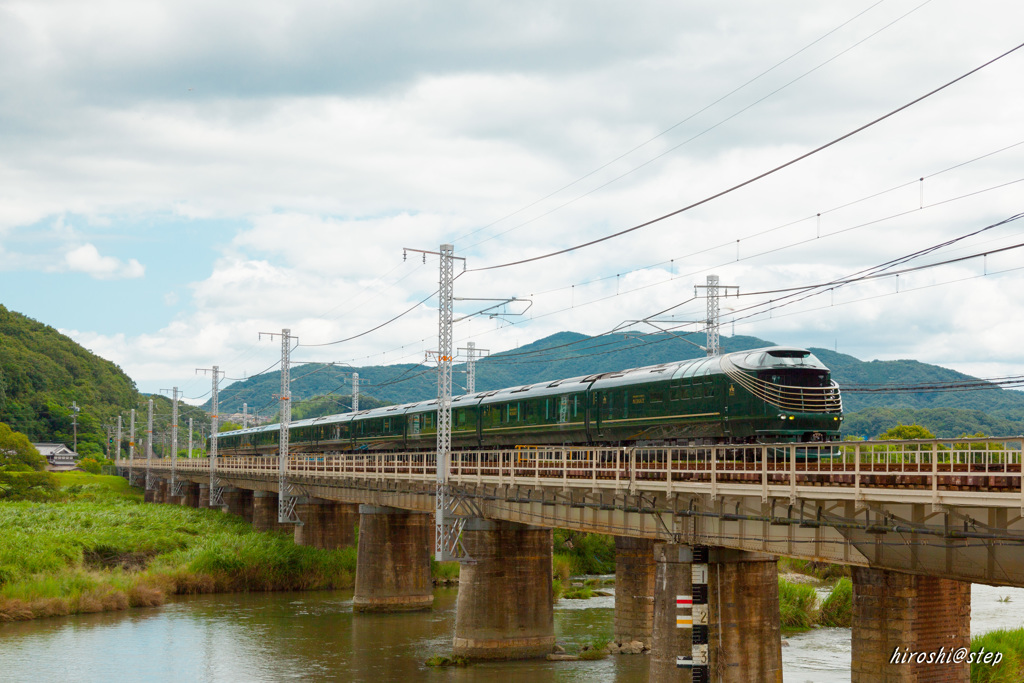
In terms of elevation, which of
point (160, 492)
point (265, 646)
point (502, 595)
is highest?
point (502, 595)

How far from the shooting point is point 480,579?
1351 inches

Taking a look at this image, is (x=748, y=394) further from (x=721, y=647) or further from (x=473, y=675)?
(x=473, y=675)

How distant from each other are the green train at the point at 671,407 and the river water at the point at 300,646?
7.79 m

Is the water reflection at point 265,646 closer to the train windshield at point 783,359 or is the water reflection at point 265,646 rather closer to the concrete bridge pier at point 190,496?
the train windshield at point 783,359

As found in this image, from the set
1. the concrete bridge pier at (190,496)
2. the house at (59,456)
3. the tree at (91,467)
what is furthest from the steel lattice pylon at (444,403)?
the house at (59,456)

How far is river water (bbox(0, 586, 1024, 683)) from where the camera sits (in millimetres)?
32969

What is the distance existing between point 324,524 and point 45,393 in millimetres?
136366

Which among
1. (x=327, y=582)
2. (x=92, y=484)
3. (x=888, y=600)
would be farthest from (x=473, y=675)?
(x=92, y=484)

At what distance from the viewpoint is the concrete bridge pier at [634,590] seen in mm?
35094

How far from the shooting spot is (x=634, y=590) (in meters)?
35.8

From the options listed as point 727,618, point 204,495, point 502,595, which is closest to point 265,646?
A: point 502,595

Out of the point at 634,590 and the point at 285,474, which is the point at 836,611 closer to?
the point at 634,590

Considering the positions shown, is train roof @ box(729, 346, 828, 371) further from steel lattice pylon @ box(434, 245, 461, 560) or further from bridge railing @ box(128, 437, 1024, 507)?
steel lattice pylon @ box(434, 245, 461, 560)

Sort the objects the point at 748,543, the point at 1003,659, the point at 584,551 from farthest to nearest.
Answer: the point at 584,551 → the point at 1003,659 → the point at 748,543
